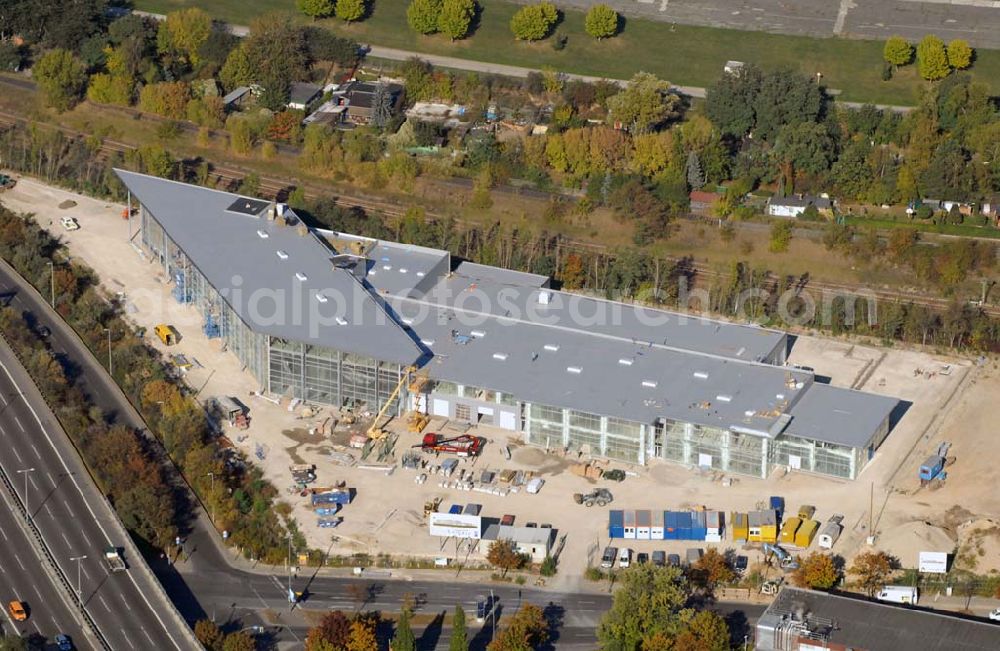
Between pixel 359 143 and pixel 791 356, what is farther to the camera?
pixel 359 143

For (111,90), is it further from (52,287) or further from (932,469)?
(932,469)

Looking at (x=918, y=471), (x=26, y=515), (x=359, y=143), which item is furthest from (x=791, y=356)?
(x=26, y=515)

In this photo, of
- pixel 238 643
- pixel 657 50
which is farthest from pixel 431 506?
pixel 657 50

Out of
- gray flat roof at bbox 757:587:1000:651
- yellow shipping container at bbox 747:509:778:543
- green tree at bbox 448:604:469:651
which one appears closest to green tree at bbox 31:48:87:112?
green tree at bbox 448:604:469:651

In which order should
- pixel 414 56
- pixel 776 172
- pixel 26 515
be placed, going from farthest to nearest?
pixel 414 56 → pixel 776 172 → pixel 26 515

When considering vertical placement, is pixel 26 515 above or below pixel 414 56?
below

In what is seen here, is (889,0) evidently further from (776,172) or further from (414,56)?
(414,56)

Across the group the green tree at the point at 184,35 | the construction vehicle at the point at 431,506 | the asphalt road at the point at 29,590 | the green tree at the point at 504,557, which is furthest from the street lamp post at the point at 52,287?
the green tree at the point at 504,557
